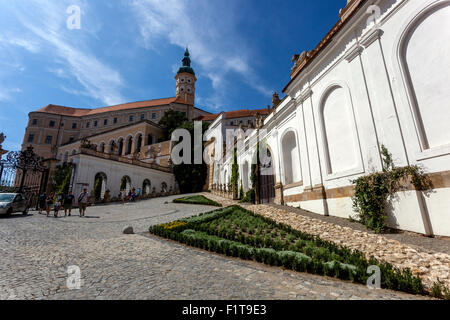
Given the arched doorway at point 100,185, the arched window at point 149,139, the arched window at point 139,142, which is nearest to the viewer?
the arched doorway at point 100,185

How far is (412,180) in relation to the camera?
6125mm

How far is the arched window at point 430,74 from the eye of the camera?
597cm

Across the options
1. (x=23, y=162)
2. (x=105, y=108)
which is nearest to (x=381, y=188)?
(x=23, y=162)

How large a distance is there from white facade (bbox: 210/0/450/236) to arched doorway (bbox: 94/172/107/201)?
22587mm

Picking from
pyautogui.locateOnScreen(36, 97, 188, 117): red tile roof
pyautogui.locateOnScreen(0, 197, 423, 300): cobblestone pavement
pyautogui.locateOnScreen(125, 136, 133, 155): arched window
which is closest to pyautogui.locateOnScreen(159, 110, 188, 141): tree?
pyautogui.locateOnScreen(125, 136, 133, 155): arched window

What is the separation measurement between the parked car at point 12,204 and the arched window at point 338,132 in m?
17.8

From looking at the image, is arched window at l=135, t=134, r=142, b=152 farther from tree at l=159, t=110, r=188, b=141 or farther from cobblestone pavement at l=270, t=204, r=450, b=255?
cobblestone pavement at l=270, t=204, r=450, b=255

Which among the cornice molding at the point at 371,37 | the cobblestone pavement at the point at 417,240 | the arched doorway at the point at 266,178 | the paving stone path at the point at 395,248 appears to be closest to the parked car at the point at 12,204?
the paving stone path at the point at 395,248

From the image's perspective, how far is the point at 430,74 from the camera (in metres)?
6.31

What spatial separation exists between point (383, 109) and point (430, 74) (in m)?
1.44

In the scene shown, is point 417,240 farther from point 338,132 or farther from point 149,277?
point 149,277

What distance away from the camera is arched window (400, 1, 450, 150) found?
597 cm

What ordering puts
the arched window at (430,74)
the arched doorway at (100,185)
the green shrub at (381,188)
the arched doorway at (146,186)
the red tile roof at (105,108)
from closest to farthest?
1. the arched window at (430,74)
2. the green shrub at (381,188)
3. the arched doorway at (100,185)
4. the arched doorway at (146,186)
5. the red tile roof at (105,108)

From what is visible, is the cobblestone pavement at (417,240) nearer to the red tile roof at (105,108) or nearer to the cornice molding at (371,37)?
the cornice molding at (371,37)
